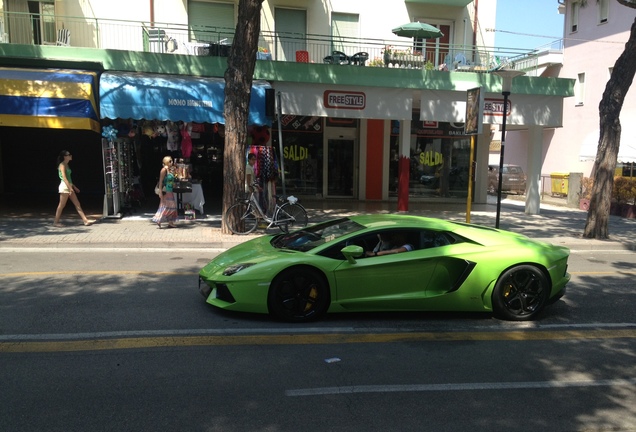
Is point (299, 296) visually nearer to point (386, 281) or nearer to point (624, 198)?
point (386, 281)

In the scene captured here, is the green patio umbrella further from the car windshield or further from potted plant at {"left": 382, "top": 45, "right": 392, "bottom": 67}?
the car windshield

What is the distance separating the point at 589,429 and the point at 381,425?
1543 mm

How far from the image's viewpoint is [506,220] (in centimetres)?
1625

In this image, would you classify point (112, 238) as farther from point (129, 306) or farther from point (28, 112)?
point (129, 306)

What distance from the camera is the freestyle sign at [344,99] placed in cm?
1559

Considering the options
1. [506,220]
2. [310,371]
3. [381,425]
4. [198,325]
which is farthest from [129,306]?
[506,220]

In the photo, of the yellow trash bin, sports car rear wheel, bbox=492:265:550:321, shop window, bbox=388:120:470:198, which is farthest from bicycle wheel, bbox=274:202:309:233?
the yellow trash bin

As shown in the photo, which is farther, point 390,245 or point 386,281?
point 390,245

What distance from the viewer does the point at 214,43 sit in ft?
49.6

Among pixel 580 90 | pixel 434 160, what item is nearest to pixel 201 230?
pixel 434 160

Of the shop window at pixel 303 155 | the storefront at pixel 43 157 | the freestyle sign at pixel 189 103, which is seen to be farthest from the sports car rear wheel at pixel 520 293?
the shop window at pixel 303 155

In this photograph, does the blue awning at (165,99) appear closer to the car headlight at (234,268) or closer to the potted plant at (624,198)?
the car headlight at (234,268)

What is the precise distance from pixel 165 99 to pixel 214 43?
2907mm

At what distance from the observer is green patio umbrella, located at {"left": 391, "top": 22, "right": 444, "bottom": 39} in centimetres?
1609
